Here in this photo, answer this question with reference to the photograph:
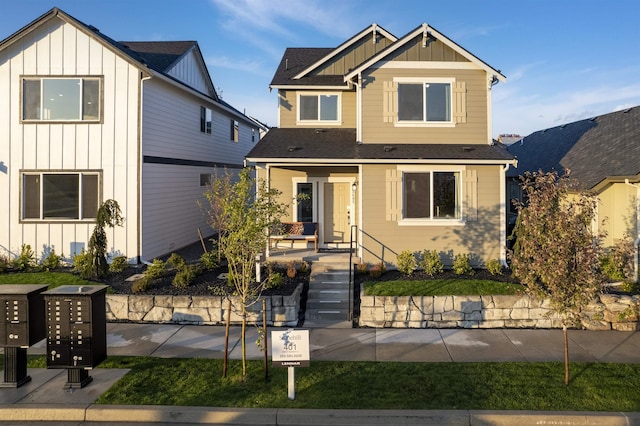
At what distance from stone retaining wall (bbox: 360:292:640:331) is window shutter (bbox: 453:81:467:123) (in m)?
6.06

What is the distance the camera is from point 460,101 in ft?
45.7

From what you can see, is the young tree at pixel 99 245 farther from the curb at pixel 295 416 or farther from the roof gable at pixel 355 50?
the roof gable at pixel 355 50

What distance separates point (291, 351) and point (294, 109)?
1118cm

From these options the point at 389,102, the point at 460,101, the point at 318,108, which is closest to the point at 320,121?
the point at 318,108

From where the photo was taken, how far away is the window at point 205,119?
63.0 ft

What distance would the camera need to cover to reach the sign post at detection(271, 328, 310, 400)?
6398 millimetres

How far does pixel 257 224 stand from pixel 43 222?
9845mm

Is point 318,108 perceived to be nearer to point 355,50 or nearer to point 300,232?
point 355,50

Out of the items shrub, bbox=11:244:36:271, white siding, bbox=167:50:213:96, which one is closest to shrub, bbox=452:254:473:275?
shrub, bbox=11:244:36:271

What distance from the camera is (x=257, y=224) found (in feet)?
23.9

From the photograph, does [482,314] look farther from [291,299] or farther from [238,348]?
[238,348]

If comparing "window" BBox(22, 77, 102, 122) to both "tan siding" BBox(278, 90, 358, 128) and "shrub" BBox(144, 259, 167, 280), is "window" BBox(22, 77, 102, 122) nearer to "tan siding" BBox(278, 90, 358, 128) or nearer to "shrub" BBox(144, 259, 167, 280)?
"shrub" BBox(144, 259, 167, 280)

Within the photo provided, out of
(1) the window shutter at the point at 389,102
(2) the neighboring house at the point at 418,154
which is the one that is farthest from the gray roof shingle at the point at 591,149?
(1) the window shutter at the point at 389,102

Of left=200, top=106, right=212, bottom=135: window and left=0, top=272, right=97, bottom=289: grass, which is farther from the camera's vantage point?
left=200, top=106, right=212, bottom=135: window
